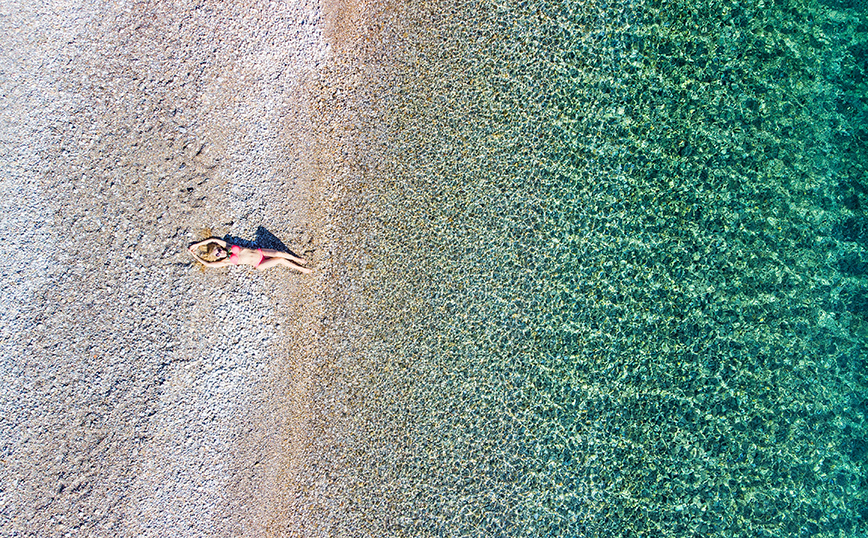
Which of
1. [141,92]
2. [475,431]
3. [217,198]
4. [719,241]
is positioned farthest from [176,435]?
[719,241]

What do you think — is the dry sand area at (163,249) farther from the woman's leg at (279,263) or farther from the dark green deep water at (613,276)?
the dark green deep water at (613,276)

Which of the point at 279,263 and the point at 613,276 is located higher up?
the point at 279,263

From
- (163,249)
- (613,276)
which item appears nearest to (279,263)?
(163,249)

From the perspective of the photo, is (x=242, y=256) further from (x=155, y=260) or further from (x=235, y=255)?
(x=155, y=260)

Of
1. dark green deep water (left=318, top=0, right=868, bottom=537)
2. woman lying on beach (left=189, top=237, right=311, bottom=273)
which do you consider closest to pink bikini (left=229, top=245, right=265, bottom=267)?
woman lying on beach (left=189, top=237, right=311, bottom=273)

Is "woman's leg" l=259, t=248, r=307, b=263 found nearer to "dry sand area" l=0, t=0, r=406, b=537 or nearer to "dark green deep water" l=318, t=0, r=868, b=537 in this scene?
"dry sand area" l=0, t=0, r=406, b=537
